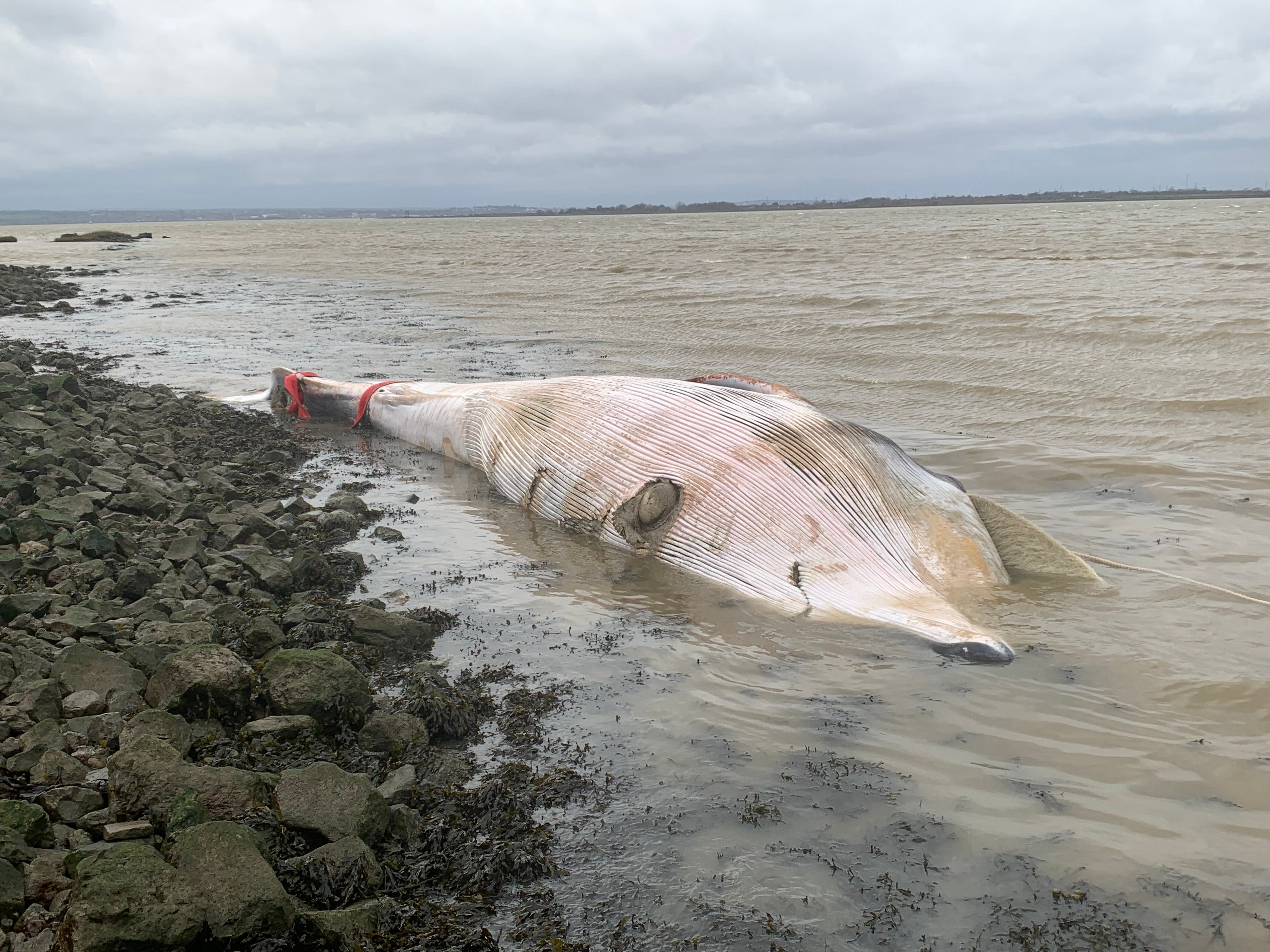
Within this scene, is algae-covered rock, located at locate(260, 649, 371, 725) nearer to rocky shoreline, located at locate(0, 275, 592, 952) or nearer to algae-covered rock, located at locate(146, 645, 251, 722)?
rocky shoreline, located at locate(0, 275, 592, 952)

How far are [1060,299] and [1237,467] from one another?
1153 cm

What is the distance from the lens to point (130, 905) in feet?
8.35

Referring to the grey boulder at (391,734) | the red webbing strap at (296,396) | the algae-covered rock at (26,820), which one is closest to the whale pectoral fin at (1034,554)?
the grey boulder at (391,734)

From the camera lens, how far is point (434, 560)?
20.7 ft

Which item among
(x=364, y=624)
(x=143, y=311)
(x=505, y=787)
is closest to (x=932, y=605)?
(x=505, y=787)

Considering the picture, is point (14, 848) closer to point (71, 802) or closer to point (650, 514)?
point (71, 802)

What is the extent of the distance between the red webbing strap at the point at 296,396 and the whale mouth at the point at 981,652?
783 cm

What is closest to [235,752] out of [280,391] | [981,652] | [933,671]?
[933,671]

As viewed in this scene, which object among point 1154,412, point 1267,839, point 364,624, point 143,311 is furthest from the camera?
point 143,311

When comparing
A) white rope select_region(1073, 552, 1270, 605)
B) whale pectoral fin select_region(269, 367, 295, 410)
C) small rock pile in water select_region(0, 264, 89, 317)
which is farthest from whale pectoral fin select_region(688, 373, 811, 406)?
small rock pile in water select_region(0, 264, 89, 317)

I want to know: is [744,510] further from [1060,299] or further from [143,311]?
[143,311]

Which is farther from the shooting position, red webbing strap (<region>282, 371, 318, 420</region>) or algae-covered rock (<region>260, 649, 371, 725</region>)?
red webbing strap (<region>282, 371, 318, 420</region>)

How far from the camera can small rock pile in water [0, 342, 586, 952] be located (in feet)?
8.87

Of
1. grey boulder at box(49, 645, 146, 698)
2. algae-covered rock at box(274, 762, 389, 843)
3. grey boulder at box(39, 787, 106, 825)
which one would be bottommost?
algae-covered rock at box(274, 762, 389, 843)
